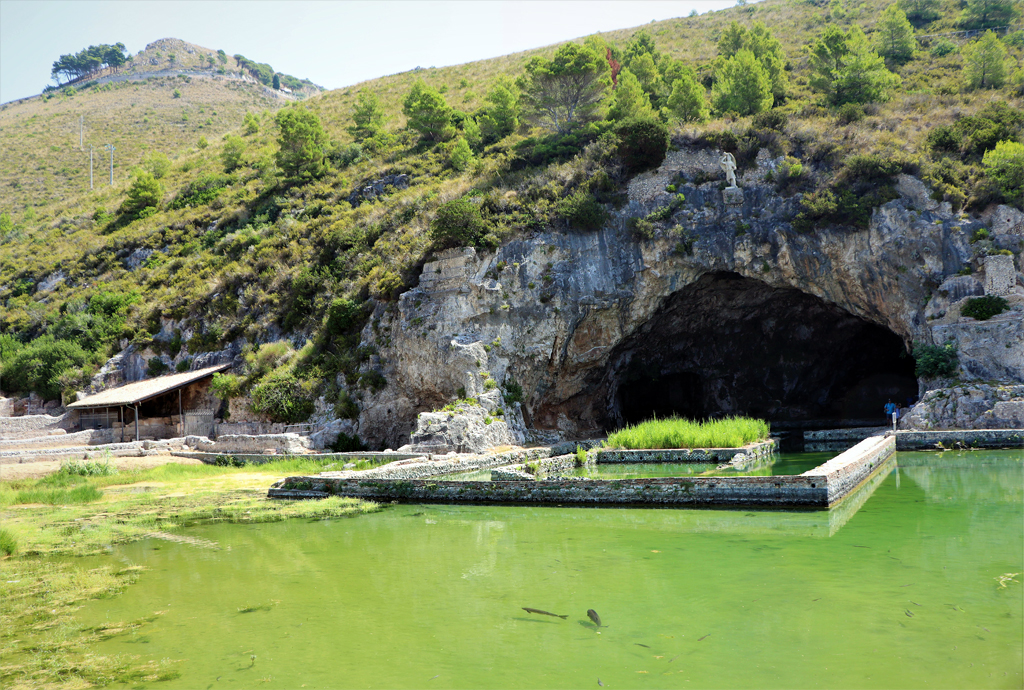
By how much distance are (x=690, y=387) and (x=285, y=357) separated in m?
19.3

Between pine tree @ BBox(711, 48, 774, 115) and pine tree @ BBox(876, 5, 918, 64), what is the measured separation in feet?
35.6

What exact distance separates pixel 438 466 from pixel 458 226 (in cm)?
1070

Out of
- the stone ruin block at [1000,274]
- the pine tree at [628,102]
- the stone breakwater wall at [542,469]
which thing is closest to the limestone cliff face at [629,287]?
the stone ruin block at [1000,274]

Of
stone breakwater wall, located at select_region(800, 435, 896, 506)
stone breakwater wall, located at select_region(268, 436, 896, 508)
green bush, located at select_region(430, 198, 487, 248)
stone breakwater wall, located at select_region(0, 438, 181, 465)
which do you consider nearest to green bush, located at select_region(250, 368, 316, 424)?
stone breakwater wall, located at select_region(0, 438, 181, 465)

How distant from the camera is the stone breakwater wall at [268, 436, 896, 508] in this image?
37.1ft

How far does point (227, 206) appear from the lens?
42812mm

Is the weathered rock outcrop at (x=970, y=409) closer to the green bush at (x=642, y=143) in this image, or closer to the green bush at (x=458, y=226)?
the green bush at (x=642, y=143)

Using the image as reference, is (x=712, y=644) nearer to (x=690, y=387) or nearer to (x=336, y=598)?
(x=336, y=598)

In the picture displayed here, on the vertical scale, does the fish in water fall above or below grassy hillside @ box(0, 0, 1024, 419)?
below

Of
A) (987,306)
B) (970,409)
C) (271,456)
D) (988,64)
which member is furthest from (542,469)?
(988,64)

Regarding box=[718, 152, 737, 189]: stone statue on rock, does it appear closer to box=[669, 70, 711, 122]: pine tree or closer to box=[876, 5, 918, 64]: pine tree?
box=[669, 70, 711, 122]: pine tree

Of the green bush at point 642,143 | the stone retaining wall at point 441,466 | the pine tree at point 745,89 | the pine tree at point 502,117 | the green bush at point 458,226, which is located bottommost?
the stone retaining wall at point 441,466

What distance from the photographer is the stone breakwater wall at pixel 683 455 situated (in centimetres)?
1764

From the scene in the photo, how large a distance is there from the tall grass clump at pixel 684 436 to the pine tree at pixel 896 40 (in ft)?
95.9
